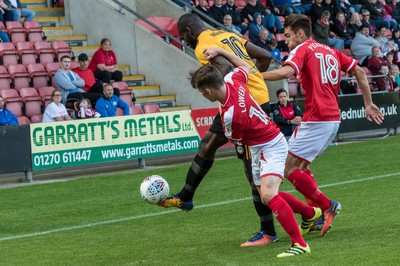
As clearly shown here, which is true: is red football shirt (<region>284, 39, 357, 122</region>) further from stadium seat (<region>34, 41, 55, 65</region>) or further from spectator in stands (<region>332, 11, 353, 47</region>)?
spectator in stands (<region>332, 11, 353, 47</region>)

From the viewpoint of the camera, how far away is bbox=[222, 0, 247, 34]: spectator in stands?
25281 mm

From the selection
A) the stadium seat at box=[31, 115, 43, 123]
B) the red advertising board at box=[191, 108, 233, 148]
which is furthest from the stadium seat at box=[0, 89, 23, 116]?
the red advertising board at box=[191, 108, 233, 148]

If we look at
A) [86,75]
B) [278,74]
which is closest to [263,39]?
[86,75]

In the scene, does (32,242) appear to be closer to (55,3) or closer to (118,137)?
(118,137)

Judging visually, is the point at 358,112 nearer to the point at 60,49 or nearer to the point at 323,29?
the point at 323,29

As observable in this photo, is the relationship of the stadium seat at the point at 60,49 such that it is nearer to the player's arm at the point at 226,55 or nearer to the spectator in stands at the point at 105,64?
the spectator in stands at the point at 105,64

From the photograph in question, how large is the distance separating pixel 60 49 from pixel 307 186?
1276cm

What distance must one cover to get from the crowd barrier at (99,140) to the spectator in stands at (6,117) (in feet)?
2.95

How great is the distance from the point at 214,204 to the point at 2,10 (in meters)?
10.2

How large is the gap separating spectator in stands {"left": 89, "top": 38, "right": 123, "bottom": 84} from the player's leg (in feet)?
38.2

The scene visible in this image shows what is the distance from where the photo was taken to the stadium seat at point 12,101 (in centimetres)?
1911

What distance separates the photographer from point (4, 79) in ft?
65.3

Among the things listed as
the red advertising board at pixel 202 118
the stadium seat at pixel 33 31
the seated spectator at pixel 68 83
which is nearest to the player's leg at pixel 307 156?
the red advertising board at pixel 202 118

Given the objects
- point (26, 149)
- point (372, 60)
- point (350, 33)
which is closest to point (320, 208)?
point (26, 149)
